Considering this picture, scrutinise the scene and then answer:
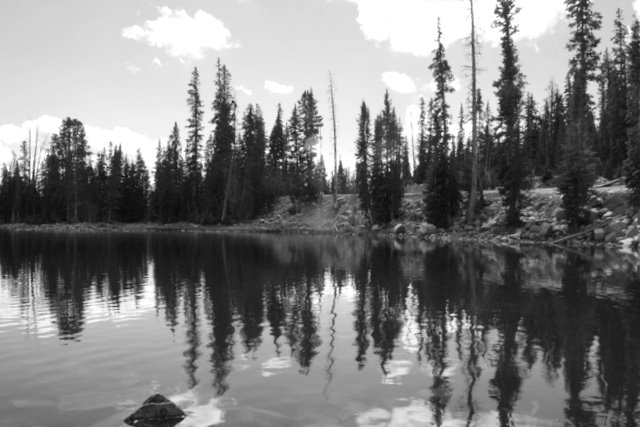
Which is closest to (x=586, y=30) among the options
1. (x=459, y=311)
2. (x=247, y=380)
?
(x=459, y=311)

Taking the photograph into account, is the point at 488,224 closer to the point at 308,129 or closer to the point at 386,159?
the point at 386,159

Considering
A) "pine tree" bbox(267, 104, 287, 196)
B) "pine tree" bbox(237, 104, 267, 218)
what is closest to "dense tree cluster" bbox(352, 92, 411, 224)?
"pine tree" bbox(237, 104, 267, 218)

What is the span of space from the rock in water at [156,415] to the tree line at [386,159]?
33.6 meters

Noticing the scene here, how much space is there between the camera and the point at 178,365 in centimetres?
903

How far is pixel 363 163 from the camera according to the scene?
190 ft

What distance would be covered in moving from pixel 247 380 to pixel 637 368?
274 inches

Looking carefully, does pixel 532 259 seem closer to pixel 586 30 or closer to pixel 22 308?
pixel 22 308

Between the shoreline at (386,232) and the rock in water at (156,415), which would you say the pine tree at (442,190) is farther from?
the rock in water at (156,415)

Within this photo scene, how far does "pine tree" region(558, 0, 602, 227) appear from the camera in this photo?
3431 cm

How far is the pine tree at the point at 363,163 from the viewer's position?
5400cm

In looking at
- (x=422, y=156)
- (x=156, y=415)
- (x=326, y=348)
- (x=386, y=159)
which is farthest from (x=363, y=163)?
(x=156, y=415)

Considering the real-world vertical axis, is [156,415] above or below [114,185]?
below

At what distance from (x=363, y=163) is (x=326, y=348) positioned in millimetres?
49042

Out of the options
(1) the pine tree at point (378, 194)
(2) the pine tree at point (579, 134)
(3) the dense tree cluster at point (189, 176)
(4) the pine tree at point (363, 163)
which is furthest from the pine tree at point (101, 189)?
(2) the pine tree at point (579, 134)
